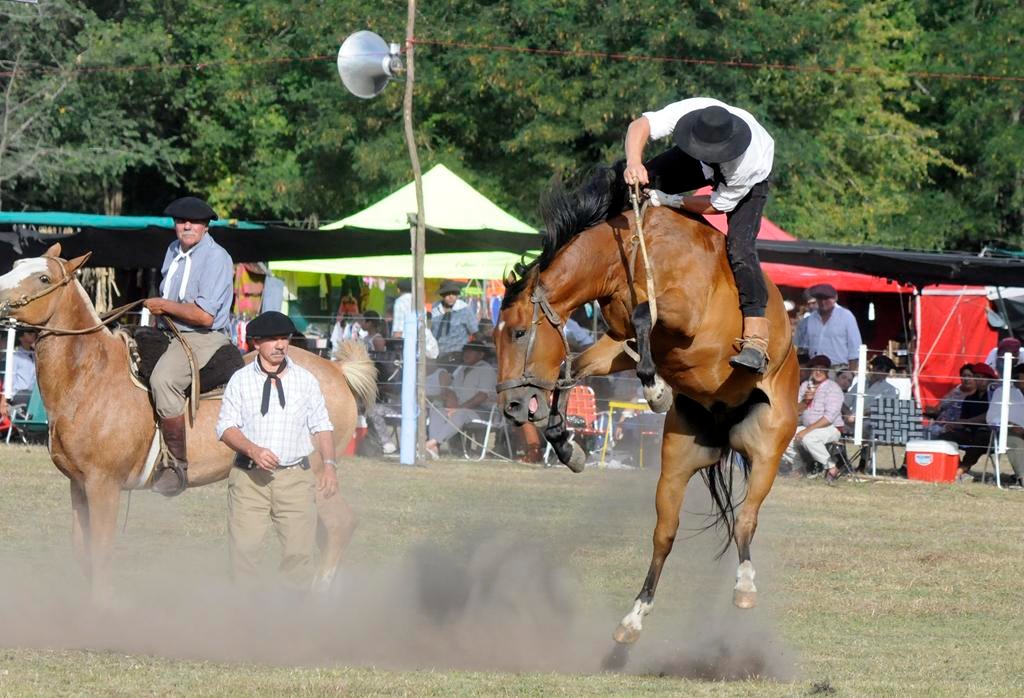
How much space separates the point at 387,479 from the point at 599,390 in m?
3.41

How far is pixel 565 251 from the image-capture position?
7.27 m

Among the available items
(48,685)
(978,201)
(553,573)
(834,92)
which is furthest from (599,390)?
(978,201)

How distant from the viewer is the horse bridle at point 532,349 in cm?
706

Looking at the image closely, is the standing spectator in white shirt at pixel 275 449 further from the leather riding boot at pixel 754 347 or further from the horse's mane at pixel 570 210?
the leather riding boot at pixel 754 347

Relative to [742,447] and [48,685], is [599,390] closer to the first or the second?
[742,447]

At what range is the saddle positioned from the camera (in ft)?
30.0

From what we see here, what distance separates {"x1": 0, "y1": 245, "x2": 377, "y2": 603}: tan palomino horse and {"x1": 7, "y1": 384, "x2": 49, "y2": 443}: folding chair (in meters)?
8.21

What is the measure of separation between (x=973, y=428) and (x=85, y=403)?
36.7 feet

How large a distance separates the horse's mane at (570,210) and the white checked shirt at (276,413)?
6.12ft

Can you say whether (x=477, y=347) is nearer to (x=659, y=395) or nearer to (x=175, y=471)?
(x=175, y=471)

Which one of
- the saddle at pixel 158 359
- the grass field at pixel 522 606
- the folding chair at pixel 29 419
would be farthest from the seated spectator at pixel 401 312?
the saddle at pixel 158 359

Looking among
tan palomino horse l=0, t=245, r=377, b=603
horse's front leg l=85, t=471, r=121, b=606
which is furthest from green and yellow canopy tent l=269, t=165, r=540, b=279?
horse's front leg l=85, t=471, r=121, b=606

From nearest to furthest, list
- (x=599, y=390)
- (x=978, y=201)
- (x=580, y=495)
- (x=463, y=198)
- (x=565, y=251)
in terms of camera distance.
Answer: (x=565, y=251)
(x=580, y=495)
(x=599, y=390)
(x=463, y=198)
(x=978, y=201)

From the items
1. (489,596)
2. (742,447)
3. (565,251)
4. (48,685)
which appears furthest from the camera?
(489,596)
